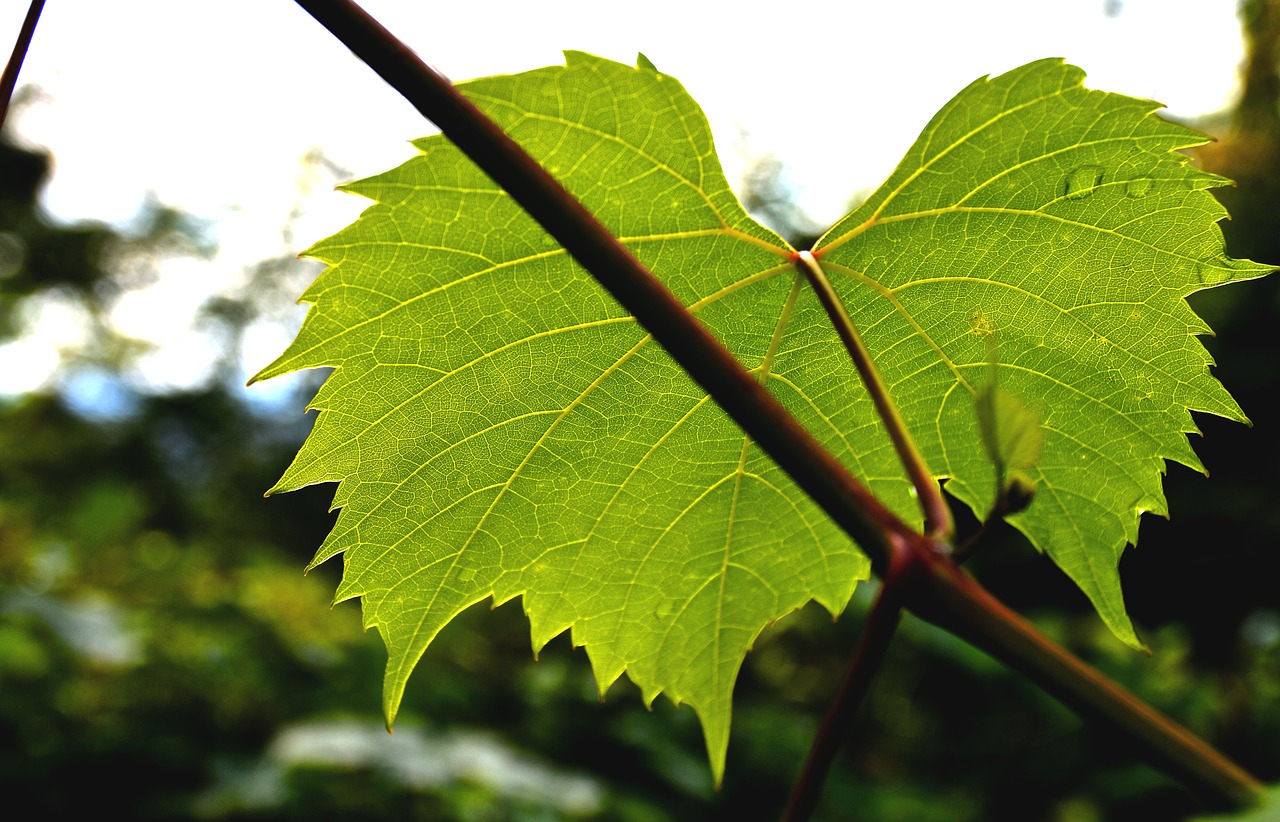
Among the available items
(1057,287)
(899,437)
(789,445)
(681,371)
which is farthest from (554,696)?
(789,445)

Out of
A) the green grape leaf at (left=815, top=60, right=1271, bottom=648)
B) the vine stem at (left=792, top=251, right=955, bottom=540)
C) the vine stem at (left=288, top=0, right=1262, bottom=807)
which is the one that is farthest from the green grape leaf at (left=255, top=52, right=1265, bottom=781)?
the vine stem at (left=288, top=0, right=1262, bottom=807)

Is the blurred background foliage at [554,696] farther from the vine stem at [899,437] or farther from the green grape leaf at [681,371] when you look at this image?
the green grape leaf at [681,371]

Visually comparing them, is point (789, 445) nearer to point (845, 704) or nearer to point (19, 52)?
point (845, 704)

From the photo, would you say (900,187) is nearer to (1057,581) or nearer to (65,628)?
(65,628)

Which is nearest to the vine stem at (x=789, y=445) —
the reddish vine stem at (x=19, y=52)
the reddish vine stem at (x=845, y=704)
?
the reddish vine stem at (x=845, y=704)

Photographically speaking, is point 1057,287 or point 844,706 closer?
point 844,706
